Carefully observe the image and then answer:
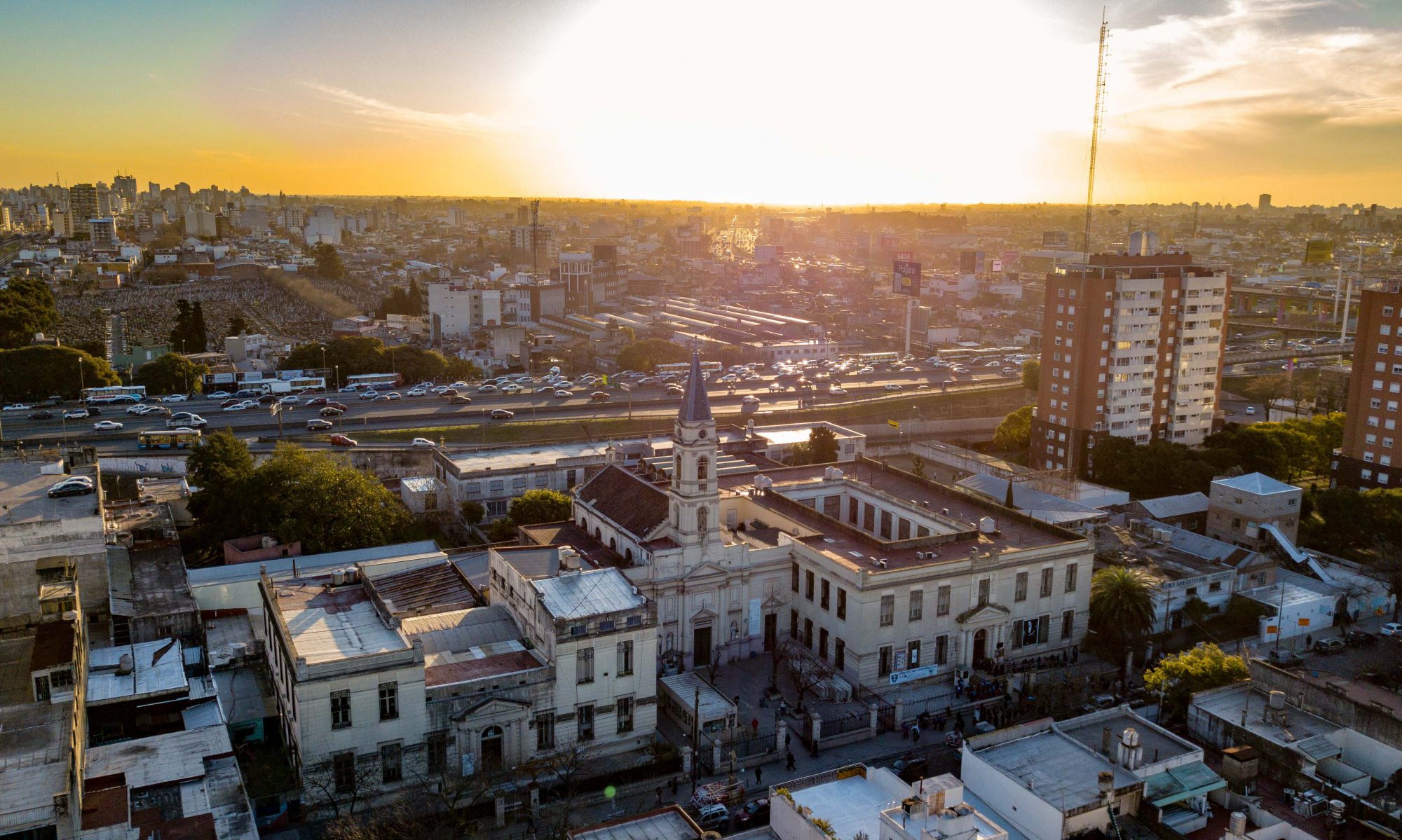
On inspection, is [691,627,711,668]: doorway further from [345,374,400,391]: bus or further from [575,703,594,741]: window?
[345,374,400,391]: bus

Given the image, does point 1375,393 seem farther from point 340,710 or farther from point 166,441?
point 166,441

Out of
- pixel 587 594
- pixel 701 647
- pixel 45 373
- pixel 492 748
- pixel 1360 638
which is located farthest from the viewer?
pixel 45 373

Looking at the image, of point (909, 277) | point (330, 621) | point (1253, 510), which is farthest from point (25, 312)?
point (1253, 510)

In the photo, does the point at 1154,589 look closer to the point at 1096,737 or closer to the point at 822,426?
the point at 1096,737

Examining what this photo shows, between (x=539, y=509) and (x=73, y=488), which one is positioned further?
(x=539, y=509)

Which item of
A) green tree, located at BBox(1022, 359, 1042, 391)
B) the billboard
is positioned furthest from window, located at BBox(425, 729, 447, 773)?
the billboard

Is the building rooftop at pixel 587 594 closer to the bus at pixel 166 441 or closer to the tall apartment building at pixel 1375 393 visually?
the bus at pixel 166 441

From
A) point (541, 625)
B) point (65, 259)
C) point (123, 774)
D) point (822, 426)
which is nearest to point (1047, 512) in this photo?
point (822, 426)
